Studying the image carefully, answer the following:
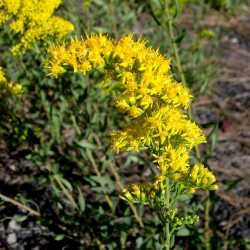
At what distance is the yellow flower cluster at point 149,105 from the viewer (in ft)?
6.18

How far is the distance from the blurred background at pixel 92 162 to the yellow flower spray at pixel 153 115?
39 centimetres

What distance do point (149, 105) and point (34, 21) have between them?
1.00 meters

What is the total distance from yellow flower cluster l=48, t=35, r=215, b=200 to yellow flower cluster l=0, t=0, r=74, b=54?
607mm

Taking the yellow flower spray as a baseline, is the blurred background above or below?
below

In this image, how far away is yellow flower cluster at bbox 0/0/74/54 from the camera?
2572mm

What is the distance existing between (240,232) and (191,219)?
148 cm

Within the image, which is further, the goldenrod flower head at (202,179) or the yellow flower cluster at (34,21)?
the yellow flower cluster at (34,21)

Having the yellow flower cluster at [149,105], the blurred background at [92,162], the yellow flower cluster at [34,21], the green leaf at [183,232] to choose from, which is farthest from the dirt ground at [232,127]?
the yellow flower cluster at [34,21]

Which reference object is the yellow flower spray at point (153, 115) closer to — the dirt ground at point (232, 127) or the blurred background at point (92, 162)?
the blurred background at point (92, 162)

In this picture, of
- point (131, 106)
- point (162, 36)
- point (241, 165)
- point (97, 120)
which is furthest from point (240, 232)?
point (162, 36)

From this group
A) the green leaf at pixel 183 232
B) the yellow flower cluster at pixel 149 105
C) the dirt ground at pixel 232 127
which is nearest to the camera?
the yellow flower cluster at pixel 149 105

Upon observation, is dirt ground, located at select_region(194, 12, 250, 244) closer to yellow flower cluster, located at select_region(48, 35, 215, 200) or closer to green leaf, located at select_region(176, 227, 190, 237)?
green leaf, located at select_region(176, 227, 190, 237)

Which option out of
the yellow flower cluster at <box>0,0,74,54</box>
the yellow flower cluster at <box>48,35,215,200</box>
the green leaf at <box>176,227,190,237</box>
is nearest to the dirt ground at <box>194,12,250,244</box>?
the green leaf at <box>176,227,190,237</box>

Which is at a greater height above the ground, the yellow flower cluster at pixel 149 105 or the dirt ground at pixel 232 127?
the yellow flower cluster at pixel 149 105
